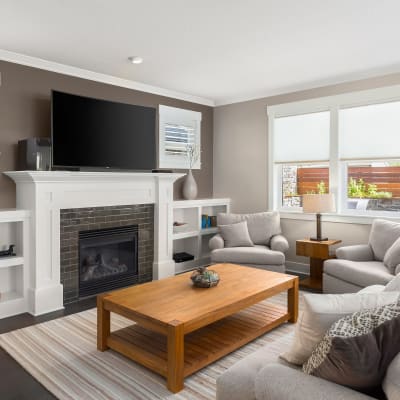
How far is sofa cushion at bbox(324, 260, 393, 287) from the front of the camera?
11.5 feet

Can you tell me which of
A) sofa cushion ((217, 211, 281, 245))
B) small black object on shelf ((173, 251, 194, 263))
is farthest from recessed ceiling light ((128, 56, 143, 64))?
small black object on shelf ((173, 251, 194, 263))

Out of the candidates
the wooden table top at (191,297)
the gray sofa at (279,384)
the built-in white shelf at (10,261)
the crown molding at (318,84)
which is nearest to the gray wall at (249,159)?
the crown molding at (318,84)

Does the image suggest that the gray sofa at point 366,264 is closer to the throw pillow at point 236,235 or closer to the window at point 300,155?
the window at point 300,155

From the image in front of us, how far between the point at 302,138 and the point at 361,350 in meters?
4.27

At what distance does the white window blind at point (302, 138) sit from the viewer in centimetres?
499

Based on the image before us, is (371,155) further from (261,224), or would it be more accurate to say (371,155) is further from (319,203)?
(261,224)

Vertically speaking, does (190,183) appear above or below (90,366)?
above

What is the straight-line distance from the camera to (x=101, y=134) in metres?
4.38

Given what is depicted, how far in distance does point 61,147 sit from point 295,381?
3.45 metres

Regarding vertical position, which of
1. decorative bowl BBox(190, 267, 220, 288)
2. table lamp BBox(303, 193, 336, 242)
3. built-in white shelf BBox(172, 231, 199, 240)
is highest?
table lamp BBox(303, 193, 336, 242)

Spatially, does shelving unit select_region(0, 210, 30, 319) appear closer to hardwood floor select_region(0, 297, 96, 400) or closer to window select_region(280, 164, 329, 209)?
hardwood floor select_region(0, 297, 96, 400)

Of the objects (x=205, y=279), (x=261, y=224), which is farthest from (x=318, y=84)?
(x=205, y=279)

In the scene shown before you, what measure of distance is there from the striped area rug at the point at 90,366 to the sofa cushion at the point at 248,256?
1218 millimetres

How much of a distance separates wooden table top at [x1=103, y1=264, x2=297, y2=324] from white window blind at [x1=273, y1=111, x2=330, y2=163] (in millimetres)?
2209
